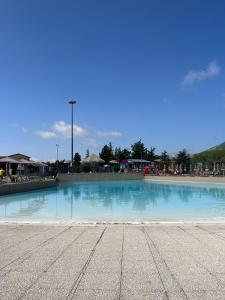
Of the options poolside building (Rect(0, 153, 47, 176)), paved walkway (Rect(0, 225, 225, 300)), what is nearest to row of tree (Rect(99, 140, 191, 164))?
poolside building (Rect(0, 153, 47, 176))

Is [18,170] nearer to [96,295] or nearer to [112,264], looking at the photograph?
[112,264]

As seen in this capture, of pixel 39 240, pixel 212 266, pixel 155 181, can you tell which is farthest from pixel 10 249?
pixel 155 181

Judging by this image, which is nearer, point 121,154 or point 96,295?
point 96,295

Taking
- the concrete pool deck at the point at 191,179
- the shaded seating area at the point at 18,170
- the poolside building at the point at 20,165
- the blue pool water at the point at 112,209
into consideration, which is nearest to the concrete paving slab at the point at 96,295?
the blue pool water at the point at 112,209

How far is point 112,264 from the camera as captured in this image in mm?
4516

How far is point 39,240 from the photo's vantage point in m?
6.12

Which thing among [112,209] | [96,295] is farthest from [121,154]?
[96,295]

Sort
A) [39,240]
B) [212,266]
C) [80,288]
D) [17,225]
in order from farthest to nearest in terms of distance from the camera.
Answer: [17,225] < [39,240] < [212,266] < [80,288]

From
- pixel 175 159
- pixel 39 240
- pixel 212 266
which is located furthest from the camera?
pixel 175 159

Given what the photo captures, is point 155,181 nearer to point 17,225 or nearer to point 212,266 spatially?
point 17,225

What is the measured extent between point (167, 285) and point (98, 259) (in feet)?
4.39

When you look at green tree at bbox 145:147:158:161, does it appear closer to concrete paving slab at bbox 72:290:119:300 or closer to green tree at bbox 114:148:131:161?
green tree at bbox 114:148:131:161

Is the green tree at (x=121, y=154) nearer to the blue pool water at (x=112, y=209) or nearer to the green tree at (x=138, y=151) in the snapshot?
the green tree at (x=138, y=151)

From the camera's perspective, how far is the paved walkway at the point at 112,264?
3.50 m
